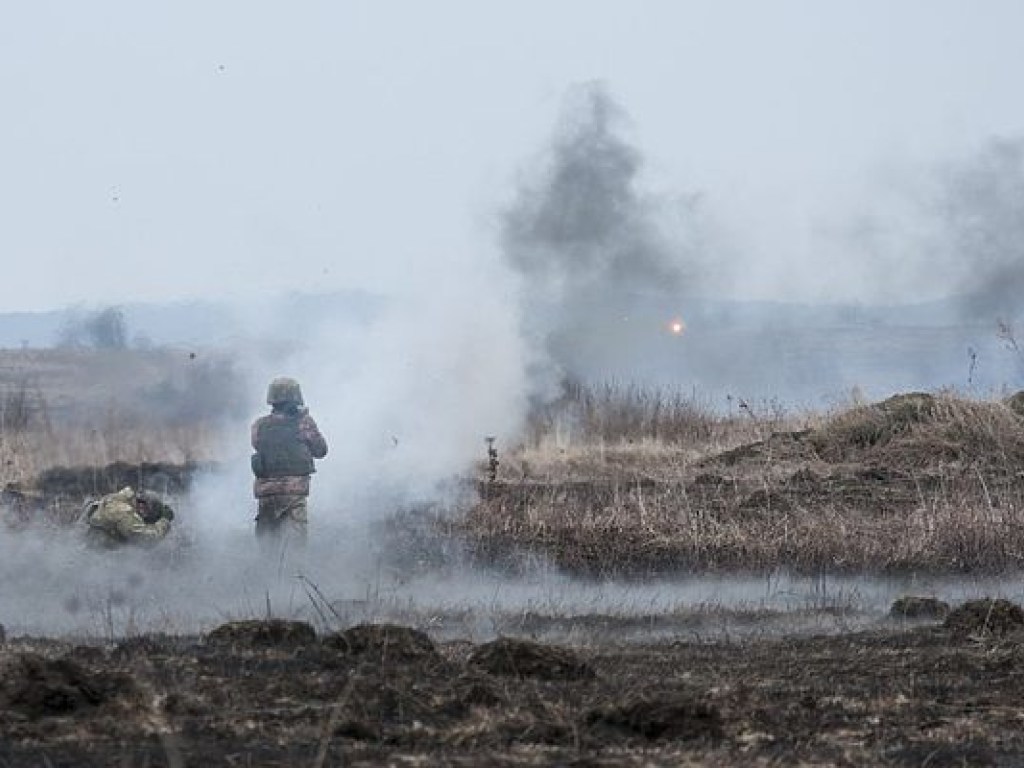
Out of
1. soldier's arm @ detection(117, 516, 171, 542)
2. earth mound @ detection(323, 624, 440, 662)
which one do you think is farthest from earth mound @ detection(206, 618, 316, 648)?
soldier's arm @ detection(117, 516, 171, 542)

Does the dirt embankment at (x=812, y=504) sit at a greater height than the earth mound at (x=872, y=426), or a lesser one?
lesser

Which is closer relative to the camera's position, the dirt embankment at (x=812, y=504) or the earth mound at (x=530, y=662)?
the earth mound at (x=530, y=662)

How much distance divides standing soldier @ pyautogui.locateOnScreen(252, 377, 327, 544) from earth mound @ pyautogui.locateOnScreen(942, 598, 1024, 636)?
20.3ft

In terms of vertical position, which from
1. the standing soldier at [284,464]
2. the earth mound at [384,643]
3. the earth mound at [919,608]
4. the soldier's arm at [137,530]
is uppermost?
the standing soldier at [284,464]

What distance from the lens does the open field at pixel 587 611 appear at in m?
7.69

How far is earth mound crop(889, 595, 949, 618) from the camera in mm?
13469

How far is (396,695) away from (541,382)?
19.0 metres

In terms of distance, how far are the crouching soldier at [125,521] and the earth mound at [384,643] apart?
686cm

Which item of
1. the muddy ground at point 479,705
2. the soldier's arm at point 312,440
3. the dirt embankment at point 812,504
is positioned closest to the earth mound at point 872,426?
the dirt embankment at point 812,504

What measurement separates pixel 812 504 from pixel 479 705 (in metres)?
12.5

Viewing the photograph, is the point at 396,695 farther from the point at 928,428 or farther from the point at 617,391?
the point at 617,391

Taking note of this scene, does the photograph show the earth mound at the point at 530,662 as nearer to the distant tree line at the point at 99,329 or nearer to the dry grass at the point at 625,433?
the dry grass at the point at 625,433

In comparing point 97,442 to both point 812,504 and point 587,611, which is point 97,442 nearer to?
point 812,504

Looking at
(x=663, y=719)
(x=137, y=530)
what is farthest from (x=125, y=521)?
(x=663, y=719)
